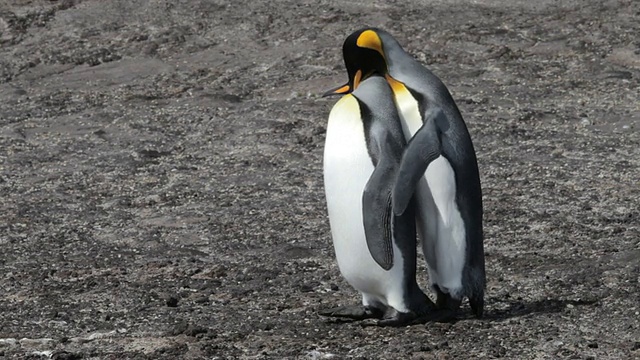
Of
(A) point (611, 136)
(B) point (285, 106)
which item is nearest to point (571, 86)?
(A) point (611, 136)

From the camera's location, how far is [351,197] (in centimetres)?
498

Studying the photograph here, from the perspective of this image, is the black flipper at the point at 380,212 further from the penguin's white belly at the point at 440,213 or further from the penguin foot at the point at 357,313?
the penguin foot at the point at 357,313

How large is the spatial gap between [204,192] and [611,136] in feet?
8.12

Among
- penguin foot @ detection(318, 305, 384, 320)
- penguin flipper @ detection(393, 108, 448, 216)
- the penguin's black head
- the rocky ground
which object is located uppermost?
the penguin's black head

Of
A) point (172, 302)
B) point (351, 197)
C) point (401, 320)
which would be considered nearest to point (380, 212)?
point (351, 197)

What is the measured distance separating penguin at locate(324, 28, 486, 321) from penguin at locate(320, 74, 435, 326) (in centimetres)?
6

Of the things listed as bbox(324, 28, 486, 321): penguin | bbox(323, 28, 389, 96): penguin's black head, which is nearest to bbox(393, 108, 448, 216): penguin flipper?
bbox(324, 28, 486, 321): penguin

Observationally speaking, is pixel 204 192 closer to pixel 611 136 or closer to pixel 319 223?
pixel 319 223

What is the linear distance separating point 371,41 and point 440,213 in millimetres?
695

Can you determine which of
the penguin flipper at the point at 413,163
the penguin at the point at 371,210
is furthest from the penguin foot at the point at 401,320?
the penguin flipper at the point at 413,163

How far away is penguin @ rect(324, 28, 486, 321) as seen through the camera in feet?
16.0

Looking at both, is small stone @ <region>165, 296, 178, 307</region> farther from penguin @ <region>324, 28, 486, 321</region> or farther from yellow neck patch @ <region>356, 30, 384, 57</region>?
yellow neck patch @ <region>356, 30, 384, 57</region>

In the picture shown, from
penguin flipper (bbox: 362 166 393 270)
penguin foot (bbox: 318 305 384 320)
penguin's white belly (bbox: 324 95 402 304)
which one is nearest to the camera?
penguin flipper (bbox: 362 166 393 270)

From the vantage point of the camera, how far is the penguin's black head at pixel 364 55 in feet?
16.5
